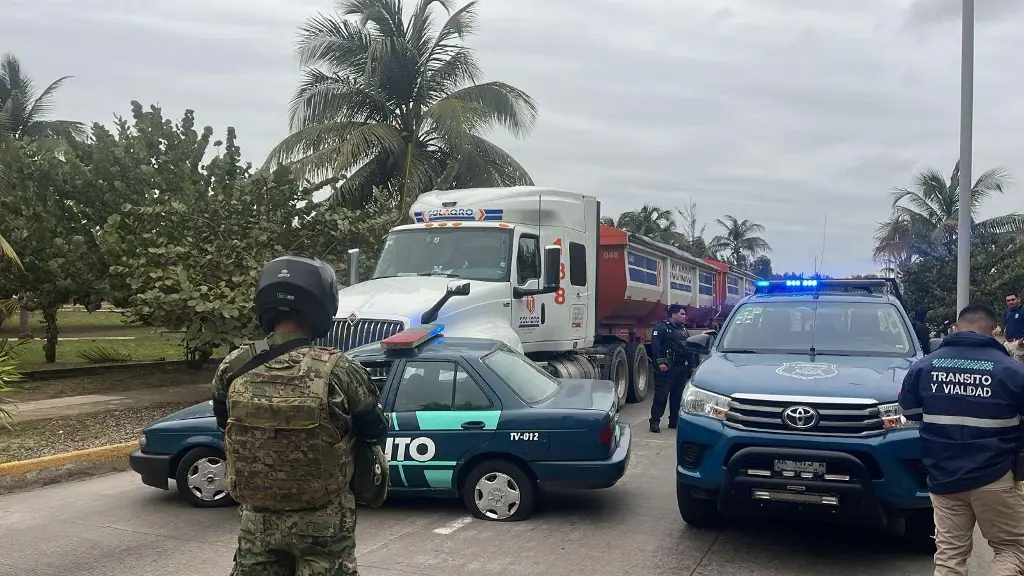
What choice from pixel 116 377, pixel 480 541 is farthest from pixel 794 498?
pixel 116 377

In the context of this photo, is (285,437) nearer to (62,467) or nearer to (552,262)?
(62,467)

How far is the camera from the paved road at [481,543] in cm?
518

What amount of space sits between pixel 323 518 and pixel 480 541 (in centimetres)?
310

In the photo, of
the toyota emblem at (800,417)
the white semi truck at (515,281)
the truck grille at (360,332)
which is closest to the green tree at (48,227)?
the white semi truck at (515,281)

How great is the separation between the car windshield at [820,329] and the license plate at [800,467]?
1426 mm

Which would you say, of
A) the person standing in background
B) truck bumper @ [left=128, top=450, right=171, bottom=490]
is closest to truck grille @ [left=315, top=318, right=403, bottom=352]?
truck bumper @ [left=128, top=450, right=171, bottom=490]

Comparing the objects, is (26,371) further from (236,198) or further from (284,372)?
(284,372)

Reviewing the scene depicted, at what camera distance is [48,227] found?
530 inches

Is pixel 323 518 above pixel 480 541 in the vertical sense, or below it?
above

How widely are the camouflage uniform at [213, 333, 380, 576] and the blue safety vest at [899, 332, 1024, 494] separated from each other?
2.90 meters

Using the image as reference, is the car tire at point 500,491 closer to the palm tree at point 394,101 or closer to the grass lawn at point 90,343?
the grass lawn at point 90,343

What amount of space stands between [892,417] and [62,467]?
24.4 ft

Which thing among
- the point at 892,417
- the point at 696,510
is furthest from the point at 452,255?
the point at 892,417

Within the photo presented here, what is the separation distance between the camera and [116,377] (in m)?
14.8
